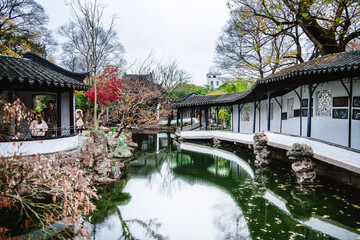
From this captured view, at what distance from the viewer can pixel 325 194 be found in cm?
704

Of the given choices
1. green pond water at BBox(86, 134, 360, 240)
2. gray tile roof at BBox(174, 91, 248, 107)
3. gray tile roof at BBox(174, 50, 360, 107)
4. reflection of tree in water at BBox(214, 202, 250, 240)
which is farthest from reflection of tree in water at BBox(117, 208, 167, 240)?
gray tile roof at BBox(174, 91, 248, 107)

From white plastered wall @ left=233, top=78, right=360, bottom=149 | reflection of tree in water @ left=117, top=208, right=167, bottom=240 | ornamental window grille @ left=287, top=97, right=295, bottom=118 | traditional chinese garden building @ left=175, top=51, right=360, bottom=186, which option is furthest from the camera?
ornamental window grille @ left=287, top=97, right=295, bottom=118

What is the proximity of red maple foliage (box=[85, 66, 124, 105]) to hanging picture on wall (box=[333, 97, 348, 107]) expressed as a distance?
14.0 m

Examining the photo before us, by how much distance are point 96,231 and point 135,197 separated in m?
2.31

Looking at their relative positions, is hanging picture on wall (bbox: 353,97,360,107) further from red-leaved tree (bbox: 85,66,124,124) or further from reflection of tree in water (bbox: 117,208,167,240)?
red-leaved tree (bbox: 85,66,124,124)

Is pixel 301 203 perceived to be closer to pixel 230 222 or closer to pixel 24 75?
pixel 230 222

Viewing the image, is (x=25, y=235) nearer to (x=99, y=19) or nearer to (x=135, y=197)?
(x=135, y=197)

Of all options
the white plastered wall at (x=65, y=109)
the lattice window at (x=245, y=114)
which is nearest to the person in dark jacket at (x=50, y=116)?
the white plastered wall at (x=65, y=109)

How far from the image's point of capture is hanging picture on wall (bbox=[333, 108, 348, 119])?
28.6ft

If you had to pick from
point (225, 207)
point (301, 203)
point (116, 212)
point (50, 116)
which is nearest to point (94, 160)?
point (50, 116)

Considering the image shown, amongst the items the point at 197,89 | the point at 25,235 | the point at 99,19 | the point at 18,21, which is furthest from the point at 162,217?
the point at 197,89

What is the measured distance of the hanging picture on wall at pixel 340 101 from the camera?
8750 mm

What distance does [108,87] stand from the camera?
1877 centimetres

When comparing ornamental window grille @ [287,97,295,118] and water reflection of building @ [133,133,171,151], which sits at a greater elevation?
ornamental window grille @ [287,97,295,118]
